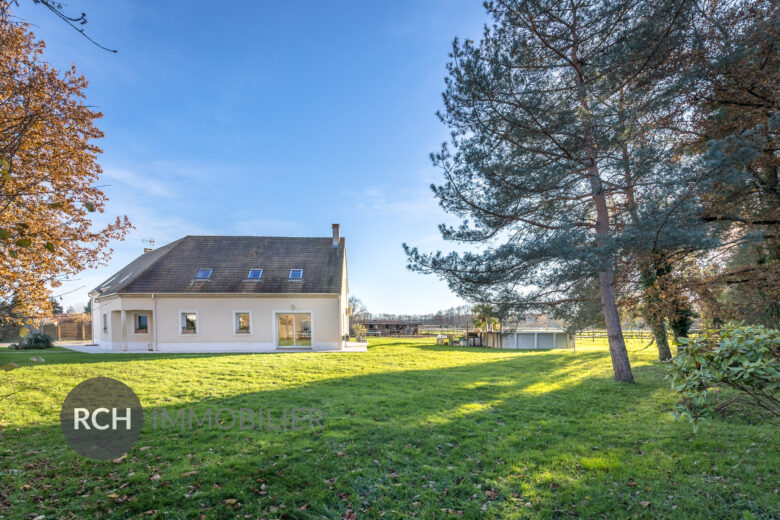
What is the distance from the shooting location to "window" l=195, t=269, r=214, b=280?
18281 mm

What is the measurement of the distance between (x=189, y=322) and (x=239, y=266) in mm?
3741

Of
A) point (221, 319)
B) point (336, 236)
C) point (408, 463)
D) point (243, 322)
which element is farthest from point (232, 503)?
point (336, 236)

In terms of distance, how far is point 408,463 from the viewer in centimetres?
441

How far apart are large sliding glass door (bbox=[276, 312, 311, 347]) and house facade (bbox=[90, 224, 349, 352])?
5 centimetres

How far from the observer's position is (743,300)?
8969 mm

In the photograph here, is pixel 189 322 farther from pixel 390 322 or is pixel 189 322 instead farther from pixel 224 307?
pixel 390 322

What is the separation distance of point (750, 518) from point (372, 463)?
3.78 meters

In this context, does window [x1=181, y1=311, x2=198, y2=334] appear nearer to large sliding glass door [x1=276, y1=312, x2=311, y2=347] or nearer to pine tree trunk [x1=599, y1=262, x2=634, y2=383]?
large sliding glass door [x1=276, y1=312, x2=311, y2=347]

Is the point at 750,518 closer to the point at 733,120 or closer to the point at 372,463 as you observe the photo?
the point at 372,463

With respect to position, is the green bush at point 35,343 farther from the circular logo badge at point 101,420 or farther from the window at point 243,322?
the circular logo badge at point 101,420

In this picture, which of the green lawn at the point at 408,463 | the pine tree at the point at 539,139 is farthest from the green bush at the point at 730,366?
the pine tree at the point at 539,139

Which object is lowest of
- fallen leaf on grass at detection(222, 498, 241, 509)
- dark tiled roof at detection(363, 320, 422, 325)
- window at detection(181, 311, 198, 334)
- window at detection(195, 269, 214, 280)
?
dark tiled roof at detection(363, 320, 422, 325)

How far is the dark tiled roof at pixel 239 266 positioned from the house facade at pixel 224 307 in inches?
2.1

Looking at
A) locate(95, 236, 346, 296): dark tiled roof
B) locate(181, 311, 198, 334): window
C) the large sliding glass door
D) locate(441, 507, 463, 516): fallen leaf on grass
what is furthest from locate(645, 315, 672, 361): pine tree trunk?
locate(181, 311, 198, 334): window
